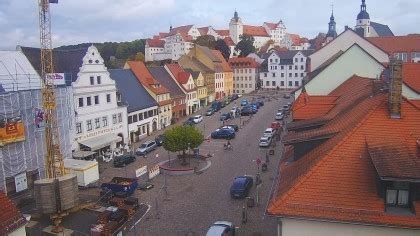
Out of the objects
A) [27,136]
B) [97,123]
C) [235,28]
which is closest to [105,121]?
[97,123]

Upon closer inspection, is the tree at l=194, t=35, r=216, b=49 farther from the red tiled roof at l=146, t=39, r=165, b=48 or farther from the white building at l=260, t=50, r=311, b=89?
the red tiled roof at l=146, t=39, r=165, b=48

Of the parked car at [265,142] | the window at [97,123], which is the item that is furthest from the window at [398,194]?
the window at [97,123]

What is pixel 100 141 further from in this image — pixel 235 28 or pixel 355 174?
pixel 235 28

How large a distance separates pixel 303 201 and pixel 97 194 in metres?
21.5

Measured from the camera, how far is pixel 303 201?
1283 centimetres

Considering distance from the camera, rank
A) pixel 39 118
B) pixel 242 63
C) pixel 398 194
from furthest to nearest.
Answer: pixel 242 63 < pixel 39 118 < pixel 398 194

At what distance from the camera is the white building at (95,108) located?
39.4 meters

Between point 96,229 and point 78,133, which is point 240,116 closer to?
point 78,133

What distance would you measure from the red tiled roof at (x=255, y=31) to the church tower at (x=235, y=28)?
3.52 m

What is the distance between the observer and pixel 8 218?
15578mm

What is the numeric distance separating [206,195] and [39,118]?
15185 millimetres

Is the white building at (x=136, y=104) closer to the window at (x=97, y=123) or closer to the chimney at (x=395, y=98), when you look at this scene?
the window at (x=97, y=123)

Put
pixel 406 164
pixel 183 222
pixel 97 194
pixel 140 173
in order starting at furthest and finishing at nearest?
pixel 140 173
pixel 97 194
pixel 183 222
pixel 406 164

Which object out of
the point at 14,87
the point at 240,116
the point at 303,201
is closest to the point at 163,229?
the point at 303,201
